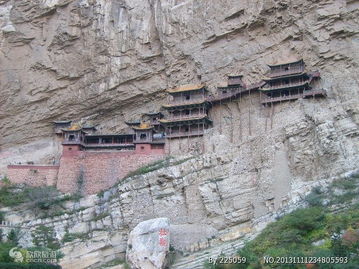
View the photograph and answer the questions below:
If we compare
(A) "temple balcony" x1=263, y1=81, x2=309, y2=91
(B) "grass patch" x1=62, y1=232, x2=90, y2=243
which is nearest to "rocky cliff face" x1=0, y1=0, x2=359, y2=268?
(B) "grass patch" x1=62, y1=232, x2=90, y2=243

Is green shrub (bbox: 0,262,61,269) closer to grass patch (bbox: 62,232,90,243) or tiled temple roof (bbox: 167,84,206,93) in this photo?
grass patch (bbox: 62,232,90,243)

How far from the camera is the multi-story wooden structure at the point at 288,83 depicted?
34.1m

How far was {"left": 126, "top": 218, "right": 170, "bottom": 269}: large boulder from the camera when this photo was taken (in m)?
29.5

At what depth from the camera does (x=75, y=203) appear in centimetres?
3466

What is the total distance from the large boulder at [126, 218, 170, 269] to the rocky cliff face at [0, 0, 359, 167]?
10706 millimetres

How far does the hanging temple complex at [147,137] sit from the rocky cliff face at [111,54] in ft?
4.46

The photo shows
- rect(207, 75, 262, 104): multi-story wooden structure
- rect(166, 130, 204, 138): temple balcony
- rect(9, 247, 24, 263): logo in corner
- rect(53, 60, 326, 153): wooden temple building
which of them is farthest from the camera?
rect(166, 130, 204, 138): temple balcony

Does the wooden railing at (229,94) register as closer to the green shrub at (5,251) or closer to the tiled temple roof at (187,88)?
the tiled temple roof at (187,88)

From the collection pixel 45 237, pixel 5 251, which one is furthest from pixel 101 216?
pixel 5 251

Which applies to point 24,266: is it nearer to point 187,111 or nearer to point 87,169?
point 87,169

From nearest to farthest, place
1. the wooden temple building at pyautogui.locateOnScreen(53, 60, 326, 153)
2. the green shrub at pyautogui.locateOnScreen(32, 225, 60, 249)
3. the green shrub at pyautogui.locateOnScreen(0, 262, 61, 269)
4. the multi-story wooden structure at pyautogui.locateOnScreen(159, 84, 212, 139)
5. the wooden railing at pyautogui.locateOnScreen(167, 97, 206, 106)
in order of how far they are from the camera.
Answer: the green shrub at pyautogui.locateOnScreen(0, 262, 61, 269) < the green shrub at pyautogui.locateOnScreen(32, 225, 60, 249) < the wooden temple building at pyautogui.locateOnScreen(53, 60, 326, 153) < the multi-story wooden structure at pyautogui.locateOnScreen(159, 84, 212, 139) < the wooden railing at pyautogui.locateOnScreen(167, 97, 206, 106)

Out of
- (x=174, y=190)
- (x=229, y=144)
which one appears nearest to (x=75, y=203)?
(x=174, y=190)

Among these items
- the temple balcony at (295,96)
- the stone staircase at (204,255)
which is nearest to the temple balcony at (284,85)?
the temple balcony at (295,96)

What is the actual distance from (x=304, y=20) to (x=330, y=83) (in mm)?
4070
